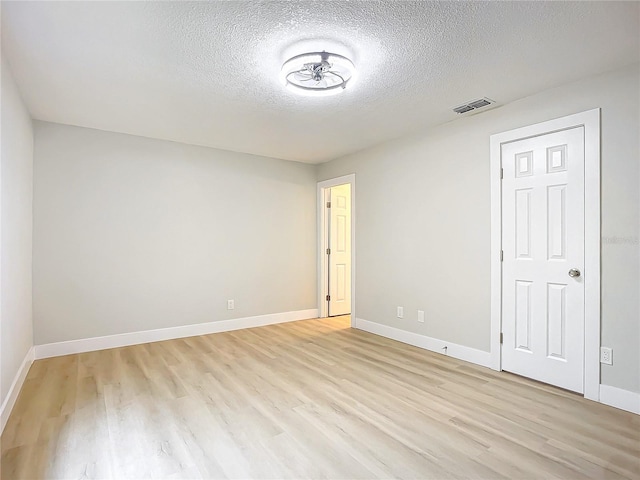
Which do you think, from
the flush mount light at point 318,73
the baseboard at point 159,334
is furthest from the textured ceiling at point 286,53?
the baseboard at point 159,334

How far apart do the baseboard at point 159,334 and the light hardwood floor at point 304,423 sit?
0.18 meters

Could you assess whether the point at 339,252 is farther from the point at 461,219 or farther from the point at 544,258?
the point at 544,258

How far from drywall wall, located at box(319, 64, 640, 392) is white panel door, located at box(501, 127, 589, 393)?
0.17 meters

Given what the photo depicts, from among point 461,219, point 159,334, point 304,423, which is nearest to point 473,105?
point 461,219

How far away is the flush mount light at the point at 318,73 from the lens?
2279mm

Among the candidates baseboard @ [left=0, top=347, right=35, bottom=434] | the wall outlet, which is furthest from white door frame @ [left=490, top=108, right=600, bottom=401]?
baseboard @ [left=0, top=347, right=35, bottom=434]

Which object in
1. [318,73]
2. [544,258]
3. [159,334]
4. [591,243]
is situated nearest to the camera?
[318,73]

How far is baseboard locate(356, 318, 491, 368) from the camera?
11.1 feet

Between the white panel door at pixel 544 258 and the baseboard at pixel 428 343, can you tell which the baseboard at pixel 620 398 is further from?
the baseboard at pixel 428 343

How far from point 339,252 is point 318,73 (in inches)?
140

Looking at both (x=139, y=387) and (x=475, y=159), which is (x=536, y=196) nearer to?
(x=475, y=159)

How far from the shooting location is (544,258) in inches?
115

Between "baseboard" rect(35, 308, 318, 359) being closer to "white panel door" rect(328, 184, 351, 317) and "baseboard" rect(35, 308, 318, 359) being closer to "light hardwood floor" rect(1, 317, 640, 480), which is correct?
"light hardwood floor" rect(1, 317, 640, 480)

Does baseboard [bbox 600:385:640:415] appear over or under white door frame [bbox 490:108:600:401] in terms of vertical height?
under
